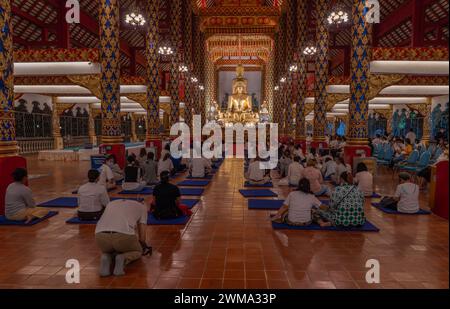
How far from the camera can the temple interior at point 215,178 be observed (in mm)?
4254

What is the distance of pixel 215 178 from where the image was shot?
39.8 feet

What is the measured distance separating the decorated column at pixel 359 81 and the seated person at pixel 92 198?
7.63 meters

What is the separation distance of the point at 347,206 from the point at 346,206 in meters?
0.02

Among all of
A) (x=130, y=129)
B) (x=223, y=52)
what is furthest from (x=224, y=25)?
(x=130, y=129)

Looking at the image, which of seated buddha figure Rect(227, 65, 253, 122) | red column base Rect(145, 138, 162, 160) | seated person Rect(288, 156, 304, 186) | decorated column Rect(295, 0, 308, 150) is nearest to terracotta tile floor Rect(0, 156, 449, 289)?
seated person Rect(288, 156, 304, 186)

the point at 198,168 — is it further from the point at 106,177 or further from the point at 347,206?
the point at 347,206

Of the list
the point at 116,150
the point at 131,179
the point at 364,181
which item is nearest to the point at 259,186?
the point at 364,181

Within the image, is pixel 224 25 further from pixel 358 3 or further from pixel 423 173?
pixel 423 173

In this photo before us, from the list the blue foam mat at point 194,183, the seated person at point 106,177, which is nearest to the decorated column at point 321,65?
the blue foam mat at point 194,183

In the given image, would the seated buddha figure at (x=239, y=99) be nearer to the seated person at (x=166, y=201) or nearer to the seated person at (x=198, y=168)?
the seated person at (x=198, y=168)

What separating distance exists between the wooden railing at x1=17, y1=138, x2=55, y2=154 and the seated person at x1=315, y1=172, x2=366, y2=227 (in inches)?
764

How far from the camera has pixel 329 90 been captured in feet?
58.6

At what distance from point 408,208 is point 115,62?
32.0 feet

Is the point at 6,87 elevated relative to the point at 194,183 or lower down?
elevated
